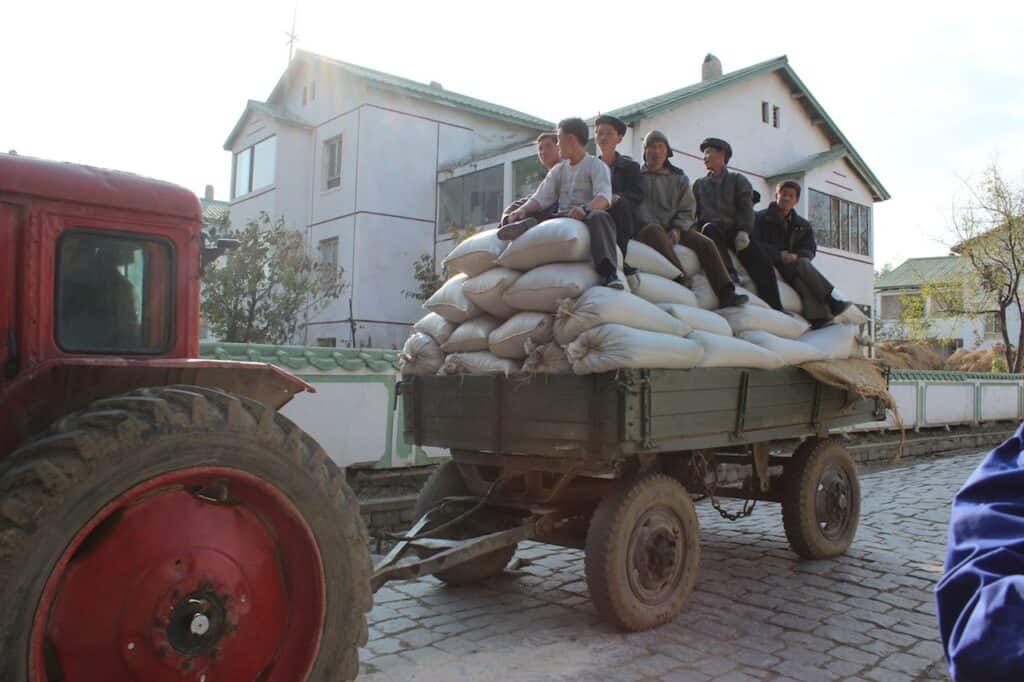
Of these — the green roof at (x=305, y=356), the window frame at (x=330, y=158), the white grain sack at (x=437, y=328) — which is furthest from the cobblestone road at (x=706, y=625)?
the window frame at (x=330, y=158)

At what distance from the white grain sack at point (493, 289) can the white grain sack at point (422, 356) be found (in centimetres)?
47

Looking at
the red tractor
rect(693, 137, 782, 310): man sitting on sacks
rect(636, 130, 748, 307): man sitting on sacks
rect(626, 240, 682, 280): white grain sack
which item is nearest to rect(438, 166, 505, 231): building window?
rect(693, 137, 782, 310): man sitting on sacks

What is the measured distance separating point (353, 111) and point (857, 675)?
1658cm

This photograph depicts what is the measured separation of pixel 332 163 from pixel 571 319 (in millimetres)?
16282

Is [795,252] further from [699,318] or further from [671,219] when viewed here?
[699,318]

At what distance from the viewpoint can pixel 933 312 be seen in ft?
79.6

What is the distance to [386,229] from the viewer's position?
17641 millimetres

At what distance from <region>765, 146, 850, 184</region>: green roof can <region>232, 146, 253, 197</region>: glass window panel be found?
13.9 meters

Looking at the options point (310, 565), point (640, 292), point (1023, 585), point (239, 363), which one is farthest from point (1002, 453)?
point (640, 292)

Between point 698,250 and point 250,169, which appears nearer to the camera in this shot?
point 698,250

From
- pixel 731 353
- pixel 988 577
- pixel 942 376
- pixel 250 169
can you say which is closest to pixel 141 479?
pixel 988 577

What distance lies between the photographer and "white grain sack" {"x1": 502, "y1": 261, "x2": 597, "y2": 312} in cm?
422

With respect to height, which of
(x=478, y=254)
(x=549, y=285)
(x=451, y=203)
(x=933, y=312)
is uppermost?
(x=451, y=203)

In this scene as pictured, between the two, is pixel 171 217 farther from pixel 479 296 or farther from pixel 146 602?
pixel 479 296
